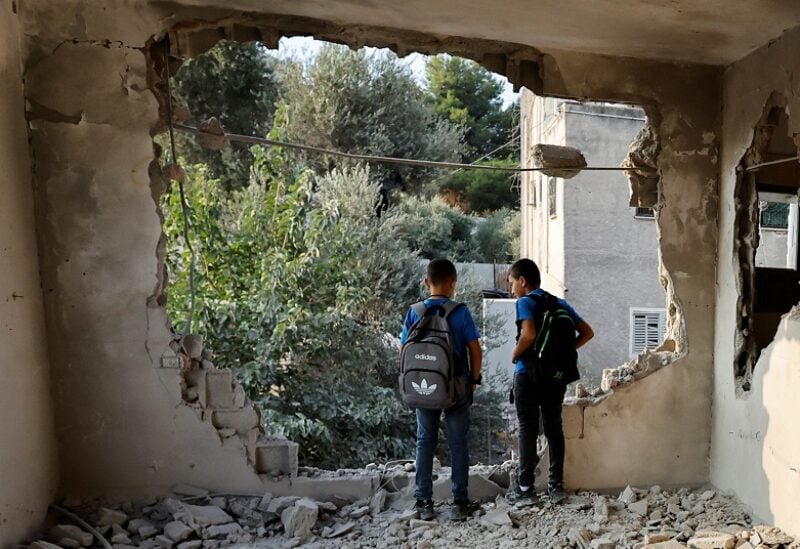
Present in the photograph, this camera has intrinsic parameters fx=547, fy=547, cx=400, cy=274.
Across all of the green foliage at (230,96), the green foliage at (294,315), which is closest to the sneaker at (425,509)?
the green foliage at (294,315)

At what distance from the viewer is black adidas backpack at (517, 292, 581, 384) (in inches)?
133

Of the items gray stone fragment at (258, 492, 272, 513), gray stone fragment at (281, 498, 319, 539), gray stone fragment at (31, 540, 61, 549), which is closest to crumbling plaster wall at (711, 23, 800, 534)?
gray stone fragment at (281, 498, 319, 539)

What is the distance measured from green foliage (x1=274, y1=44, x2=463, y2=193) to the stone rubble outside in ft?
28.0

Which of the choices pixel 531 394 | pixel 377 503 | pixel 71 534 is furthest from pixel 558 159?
pixel 71 534

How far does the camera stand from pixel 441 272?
331 cm

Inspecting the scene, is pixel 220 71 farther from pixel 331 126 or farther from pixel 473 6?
pixel 473 6

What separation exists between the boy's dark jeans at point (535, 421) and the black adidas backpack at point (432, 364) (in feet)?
1.45

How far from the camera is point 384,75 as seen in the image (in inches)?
476

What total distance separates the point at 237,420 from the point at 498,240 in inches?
514

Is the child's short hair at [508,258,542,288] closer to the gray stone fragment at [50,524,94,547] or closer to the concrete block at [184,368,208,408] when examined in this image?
the concrete block at [184,368,208,408]

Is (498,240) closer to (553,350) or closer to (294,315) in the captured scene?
(294,315)

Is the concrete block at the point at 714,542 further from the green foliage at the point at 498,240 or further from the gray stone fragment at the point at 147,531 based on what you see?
the green foliage at the point at 498,240

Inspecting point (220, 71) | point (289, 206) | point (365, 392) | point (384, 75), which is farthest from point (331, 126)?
point (365, 392)

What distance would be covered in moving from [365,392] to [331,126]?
680 centimetres
